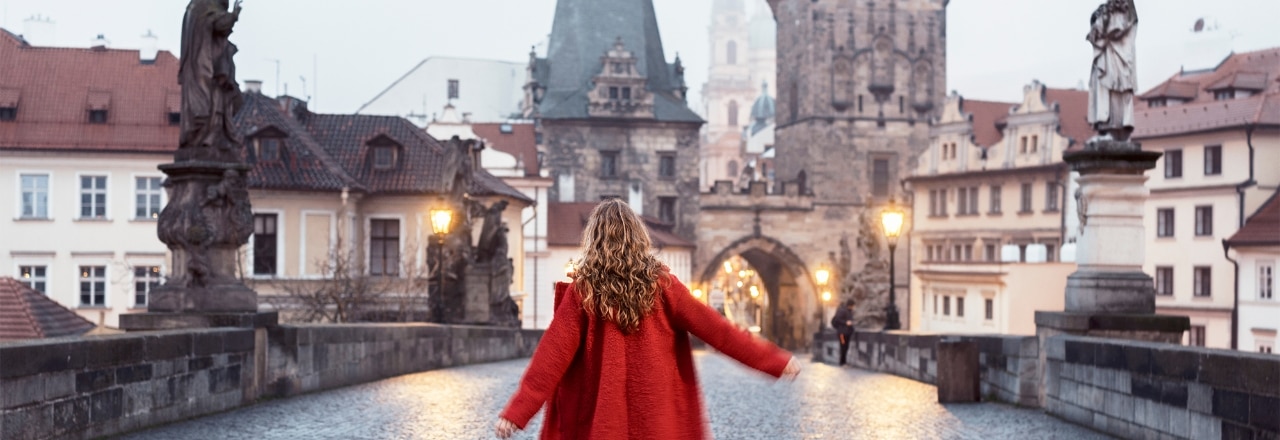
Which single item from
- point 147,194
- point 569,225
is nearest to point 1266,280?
point 569,225

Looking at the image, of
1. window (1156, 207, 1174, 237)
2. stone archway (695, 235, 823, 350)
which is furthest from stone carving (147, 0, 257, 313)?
stone archway (695, 235, 823, 350)

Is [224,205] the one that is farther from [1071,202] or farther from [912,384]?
[1071,202]

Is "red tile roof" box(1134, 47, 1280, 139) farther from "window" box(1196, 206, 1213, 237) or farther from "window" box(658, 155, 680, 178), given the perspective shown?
"window" box(658, 155, 680, 178)

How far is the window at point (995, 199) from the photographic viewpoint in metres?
65.8

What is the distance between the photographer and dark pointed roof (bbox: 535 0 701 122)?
72.4m

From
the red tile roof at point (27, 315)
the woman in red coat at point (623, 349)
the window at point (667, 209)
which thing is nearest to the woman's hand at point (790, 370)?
the woman in red coat at point (623, 349)

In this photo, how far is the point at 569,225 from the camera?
64875mm

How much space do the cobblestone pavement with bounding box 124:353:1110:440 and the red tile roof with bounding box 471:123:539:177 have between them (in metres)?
47.5

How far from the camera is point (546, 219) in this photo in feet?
210

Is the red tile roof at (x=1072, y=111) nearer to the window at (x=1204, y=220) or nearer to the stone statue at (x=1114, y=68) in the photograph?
the window at (x=1204, y=220)

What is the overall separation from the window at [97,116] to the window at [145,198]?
6.16 feet

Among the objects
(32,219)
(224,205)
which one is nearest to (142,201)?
(32,219)

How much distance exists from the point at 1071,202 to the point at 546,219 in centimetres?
1889

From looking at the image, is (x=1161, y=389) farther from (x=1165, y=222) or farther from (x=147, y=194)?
(x=1165, y=222)
